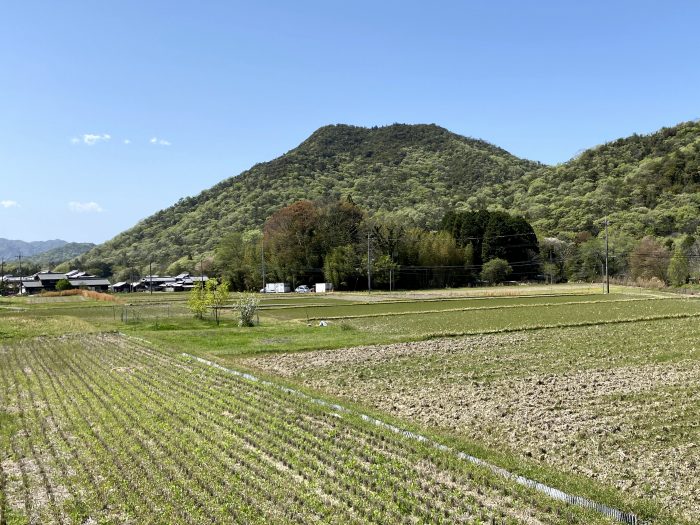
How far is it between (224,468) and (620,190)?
11212cm

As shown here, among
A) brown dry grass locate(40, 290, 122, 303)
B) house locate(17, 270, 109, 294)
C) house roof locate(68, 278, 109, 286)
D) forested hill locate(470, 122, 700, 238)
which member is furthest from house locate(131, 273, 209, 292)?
forested hill locate(470, 122, 700, 238)

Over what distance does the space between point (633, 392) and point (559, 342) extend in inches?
382

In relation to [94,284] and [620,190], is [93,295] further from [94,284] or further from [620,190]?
[620,190]

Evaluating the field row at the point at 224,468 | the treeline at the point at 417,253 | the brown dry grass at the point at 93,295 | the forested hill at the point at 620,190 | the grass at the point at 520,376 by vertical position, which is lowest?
the grass at the point at 520,376

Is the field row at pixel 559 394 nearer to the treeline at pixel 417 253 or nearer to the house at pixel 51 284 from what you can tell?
the treeline at pixel 417 253

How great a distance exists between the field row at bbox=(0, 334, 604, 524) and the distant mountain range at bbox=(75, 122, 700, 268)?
89788 millimetres

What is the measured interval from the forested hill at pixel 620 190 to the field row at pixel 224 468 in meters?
89.8

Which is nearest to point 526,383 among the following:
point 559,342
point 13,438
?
point 559,342

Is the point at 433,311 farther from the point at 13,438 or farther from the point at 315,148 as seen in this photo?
the point at 315,148

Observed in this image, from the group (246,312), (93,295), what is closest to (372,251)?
(93,295)

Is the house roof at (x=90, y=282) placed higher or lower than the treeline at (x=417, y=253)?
lower

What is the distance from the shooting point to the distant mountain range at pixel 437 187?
10031 centimetres

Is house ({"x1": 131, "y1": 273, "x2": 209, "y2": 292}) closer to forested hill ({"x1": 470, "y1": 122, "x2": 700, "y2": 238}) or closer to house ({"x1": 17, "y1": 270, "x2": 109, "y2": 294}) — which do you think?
house ({"x1": 17, "y1": 270, "x2": 109, "y2": 294})

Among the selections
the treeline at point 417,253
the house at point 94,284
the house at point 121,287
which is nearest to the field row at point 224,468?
the treeline at point 417,253
